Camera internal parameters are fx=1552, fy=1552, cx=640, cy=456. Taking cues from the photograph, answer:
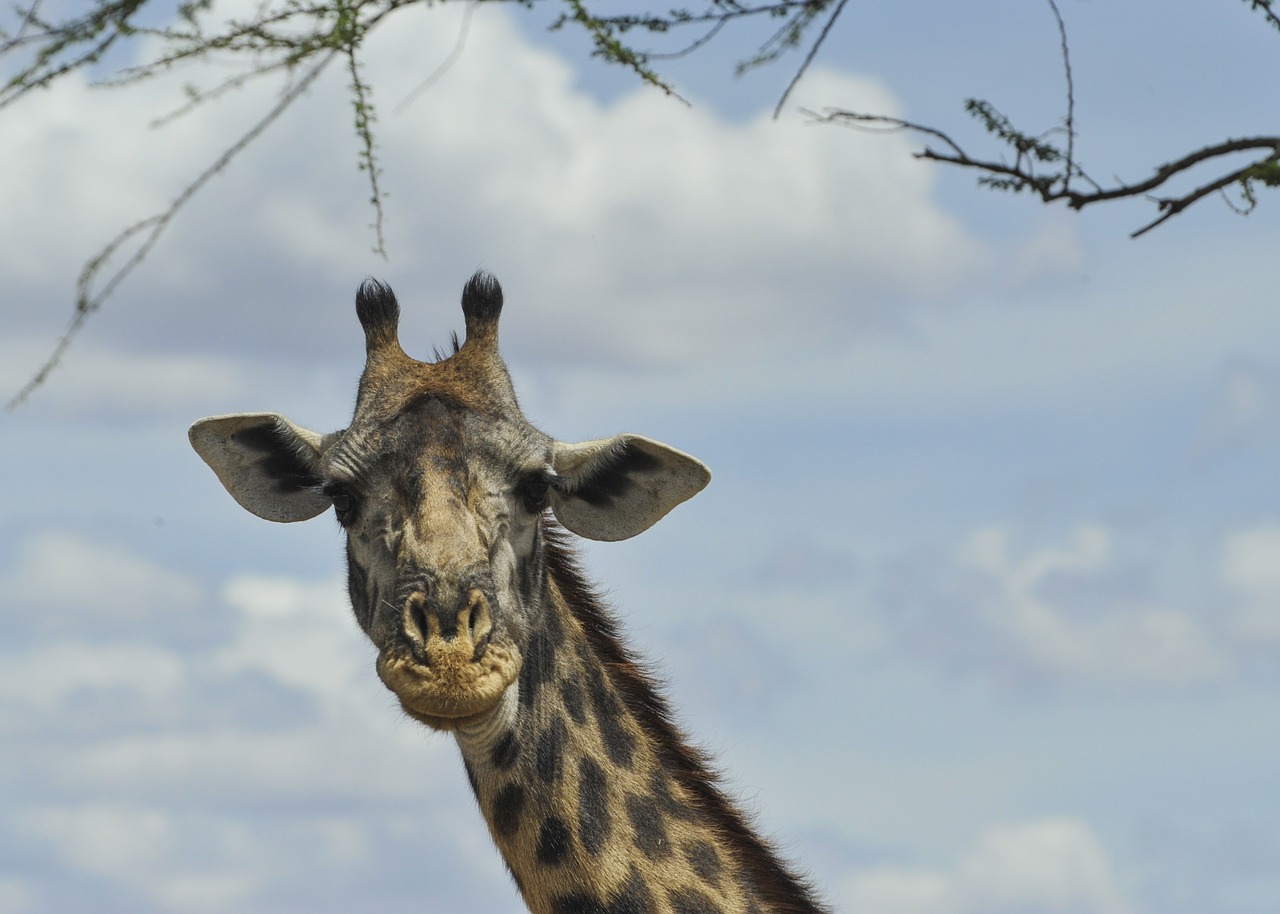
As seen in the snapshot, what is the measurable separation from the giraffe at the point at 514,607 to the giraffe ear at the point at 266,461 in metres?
0.01

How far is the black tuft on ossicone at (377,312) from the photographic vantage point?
1023 centimetres

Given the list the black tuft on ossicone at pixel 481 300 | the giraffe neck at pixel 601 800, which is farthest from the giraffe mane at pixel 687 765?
the black tuft on ossicone at pixel 481 300

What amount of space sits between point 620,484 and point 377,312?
2.00 metres

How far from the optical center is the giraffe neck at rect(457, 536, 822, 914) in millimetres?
8852

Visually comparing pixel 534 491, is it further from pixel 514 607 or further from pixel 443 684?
pixel 443 684

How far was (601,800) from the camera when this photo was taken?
9102 millimetres

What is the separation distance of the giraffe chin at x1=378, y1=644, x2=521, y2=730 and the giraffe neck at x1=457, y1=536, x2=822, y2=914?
80 cm

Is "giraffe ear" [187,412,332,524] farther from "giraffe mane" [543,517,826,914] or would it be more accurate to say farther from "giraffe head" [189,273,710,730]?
"giraffe mane" [543,517,826,914]

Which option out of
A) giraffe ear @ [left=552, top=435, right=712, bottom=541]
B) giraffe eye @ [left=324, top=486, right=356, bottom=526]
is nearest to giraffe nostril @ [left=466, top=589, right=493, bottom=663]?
giraffe eye @ [left=324, top=486, right=356, bottom=526]

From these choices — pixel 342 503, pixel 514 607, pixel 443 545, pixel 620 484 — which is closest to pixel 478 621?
pixel 443 545

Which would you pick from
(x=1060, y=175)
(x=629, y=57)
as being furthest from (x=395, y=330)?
(x=1060, y=175)

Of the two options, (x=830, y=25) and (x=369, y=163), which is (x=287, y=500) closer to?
(x=369, y=163)

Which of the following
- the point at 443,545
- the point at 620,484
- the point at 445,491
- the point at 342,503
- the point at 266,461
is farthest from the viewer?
the point at 266,461

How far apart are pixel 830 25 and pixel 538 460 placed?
10.3 feet
